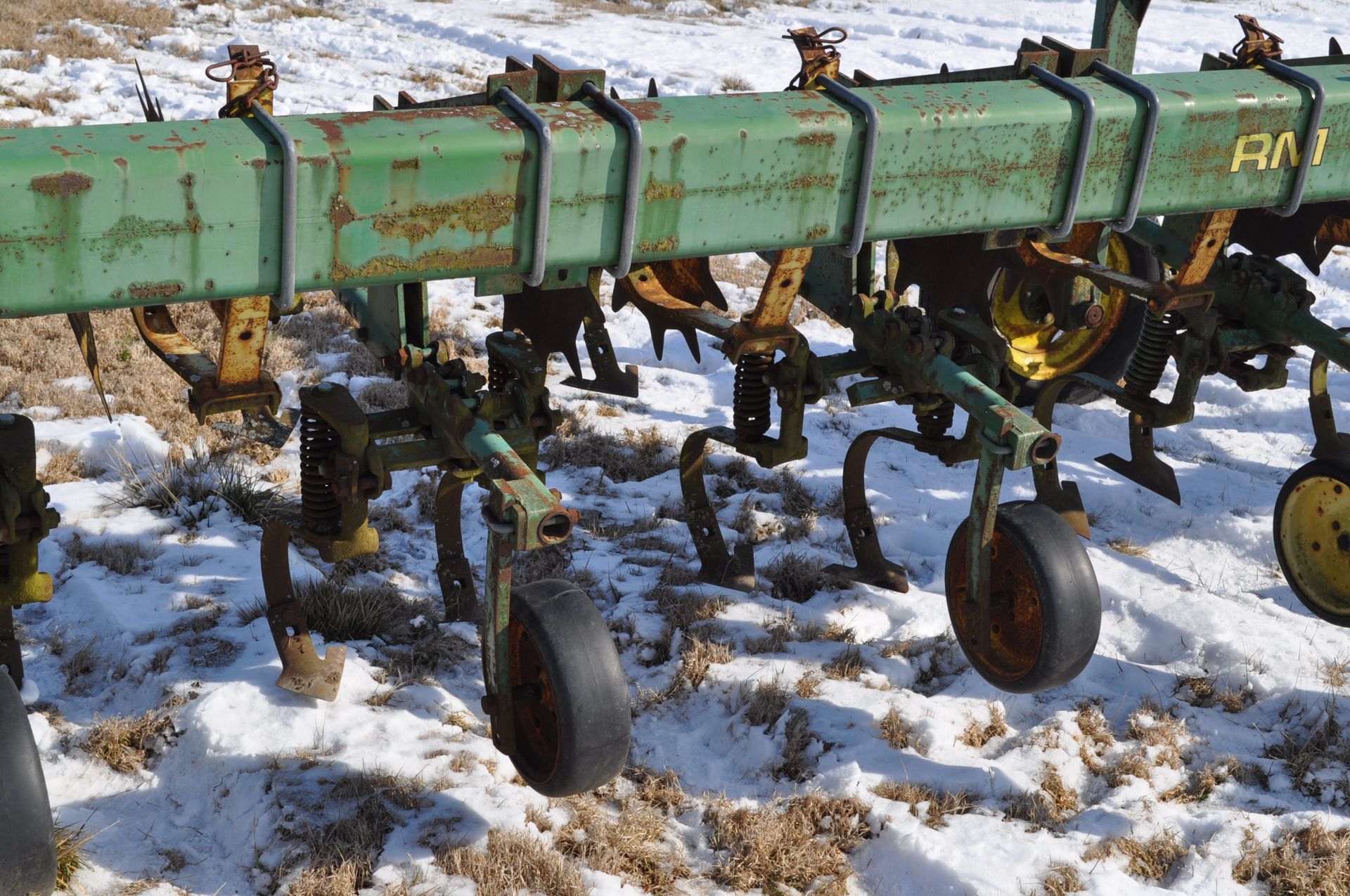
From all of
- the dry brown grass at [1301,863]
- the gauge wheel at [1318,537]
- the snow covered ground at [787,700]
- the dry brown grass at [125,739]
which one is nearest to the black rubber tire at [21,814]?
the snow covered ground at [787,700]

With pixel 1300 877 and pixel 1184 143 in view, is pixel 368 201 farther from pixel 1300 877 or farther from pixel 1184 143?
pixel 1300 877

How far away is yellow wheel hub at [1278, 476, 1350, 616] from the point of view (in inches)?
176

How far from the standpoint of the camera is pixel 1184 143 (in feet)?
10.8

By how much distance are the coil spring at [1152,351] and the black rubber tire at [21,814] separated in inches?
161

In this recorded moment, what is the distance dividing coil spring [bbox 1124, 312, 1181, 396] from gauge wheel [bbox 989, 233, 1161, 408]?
806 millimetres

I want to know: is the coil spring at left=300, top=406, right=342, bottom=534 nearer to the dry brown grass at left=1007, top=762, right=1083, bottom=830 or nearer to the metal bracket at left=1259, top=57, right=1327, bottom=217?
the dry brown grass at left=1007, top=762, right=1083, bottom=830

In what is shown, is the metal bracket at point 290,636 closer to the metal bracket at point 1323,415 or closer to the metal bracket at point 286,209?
the metal bracket at point 286,209

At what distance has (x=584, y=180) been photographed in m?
2.74

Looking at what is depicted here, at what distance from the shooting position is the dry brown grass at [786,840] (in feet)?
11.1

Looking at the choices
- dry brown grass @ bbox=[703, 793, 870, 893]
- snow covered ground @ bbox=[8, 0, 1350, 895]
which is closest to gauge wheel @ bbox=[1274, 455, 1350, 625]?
snow covered ground @ bbox=[8, 0, 1350, 895]

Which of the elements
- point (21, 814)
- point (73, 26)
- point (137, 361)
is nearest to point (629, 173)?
point (21, 814)

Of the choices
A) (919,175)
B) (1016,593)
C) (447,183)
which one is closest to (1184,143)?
(919,175)

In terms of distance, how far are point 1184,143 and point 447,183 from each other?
1945 mm

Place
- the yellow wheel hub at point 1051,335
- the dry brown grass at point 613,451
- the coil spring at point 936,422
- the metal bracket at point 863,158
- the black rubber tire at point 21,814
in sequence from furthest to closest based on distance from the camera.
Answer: the yellow wheel hub at point 1051,335
the dry brown grass at point 613,451
the coil spring at point 936,422
the metal bracket at point 863,158
the black rubber tire at point 21,814
